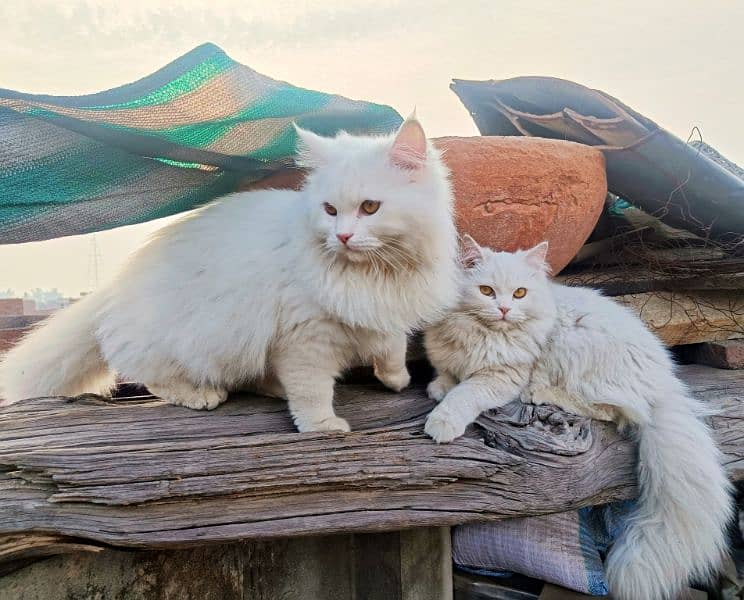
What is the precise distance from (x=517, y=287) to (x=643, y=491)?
2.39 ft

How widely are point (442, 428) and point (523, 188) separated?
87cm

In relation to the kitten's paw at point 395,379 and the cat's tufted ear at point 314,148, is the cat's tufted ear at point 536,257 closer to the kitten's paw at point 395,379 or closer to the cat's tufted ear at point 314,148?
the kitten's paw at point 395,379

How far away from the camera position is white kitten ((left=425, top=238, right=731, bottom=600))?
1.44 metres

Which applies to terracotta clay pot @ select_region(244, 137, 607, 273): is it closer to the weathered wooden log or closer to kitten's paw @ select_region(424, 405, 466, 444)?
the weathered wooden log

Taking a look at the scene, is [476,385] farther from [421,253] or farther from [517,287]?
[421,253]

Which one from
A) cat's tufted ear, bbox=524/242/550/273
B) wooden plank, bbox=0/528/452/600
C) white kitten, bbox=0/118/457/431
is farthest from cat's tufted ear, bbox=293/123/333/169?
wooden plank, bbox=0/528/452/600

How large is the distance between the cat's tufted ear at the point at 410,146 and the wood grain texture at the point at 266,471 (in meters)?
0.77

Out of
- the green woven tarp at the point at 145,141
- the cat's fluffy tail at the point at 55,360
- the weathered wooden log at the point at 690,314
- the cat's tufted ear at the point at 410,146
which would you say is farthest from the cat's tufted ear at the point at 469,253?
the cat's fluffy tail at the point at 55,360

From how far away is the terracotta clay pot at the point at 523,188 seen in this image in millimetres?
1735

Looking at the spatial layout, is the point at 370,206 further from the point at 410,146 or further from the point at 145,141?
the point at 145,141

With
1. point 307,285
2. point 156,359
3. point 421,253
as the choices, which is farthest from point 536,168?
point 156,359

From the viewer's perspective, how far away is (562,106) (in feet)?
6.79

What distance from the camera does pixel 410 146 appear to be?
1.37 metres

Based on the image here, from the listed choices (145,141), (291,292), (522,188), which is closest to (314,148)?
(291,292)
